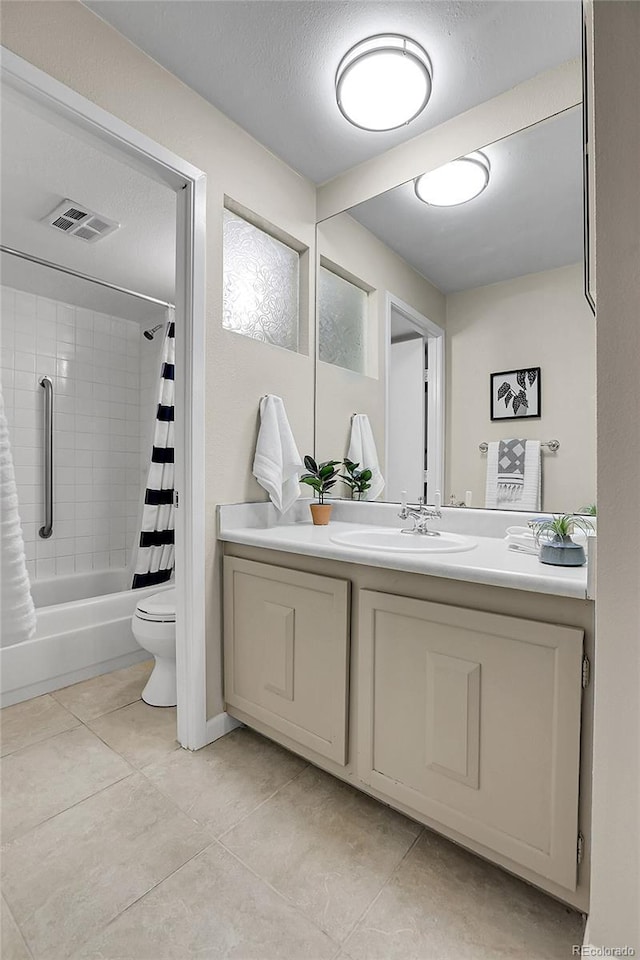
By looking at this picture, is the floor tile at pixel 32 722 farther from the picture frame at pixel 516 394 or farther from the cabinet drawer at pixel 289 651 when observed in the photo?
the picture frame at pixel 516 394

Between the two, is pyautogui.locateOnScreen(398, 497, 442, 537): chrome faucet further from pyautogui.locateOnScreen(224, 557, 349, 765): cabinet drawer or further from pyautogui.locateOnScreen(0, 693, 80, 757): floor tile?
pyautogui.locateOnScreen(0, 693, 80, 757): floor tile

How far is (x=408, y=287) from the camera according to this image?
1979 millimetres

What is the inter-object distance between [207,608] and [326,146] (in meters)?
1.95

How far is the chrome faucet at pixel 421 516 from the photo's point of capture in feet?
5.82

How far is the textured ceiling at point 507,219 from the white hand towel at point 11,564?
167cm

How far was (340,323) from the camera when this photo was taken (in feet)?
7.39

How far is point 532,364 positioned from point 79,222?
2193 mm

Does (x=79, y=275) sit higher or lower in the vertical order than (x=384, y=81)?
lower

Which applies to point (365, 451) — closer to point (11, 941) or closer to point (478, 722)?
point (478, 722)

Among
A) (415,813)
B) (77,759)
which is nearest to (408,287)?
(415,813)

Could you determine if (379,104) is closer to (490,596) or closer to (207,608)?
(490,596)

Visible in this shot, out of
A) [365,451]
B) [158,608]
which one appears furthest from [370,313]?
[158,608]

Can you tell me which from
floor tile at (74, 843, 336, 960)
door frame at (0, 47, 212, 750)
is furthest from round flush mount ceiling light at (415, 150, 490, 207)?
floor tile at (74, 843, 336, 960)

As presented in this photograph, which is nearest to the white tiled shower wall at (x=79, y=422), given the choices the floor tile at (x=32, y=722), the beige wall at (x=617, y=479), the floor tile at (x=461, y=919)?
the floor tile at (x=32, y=722)
